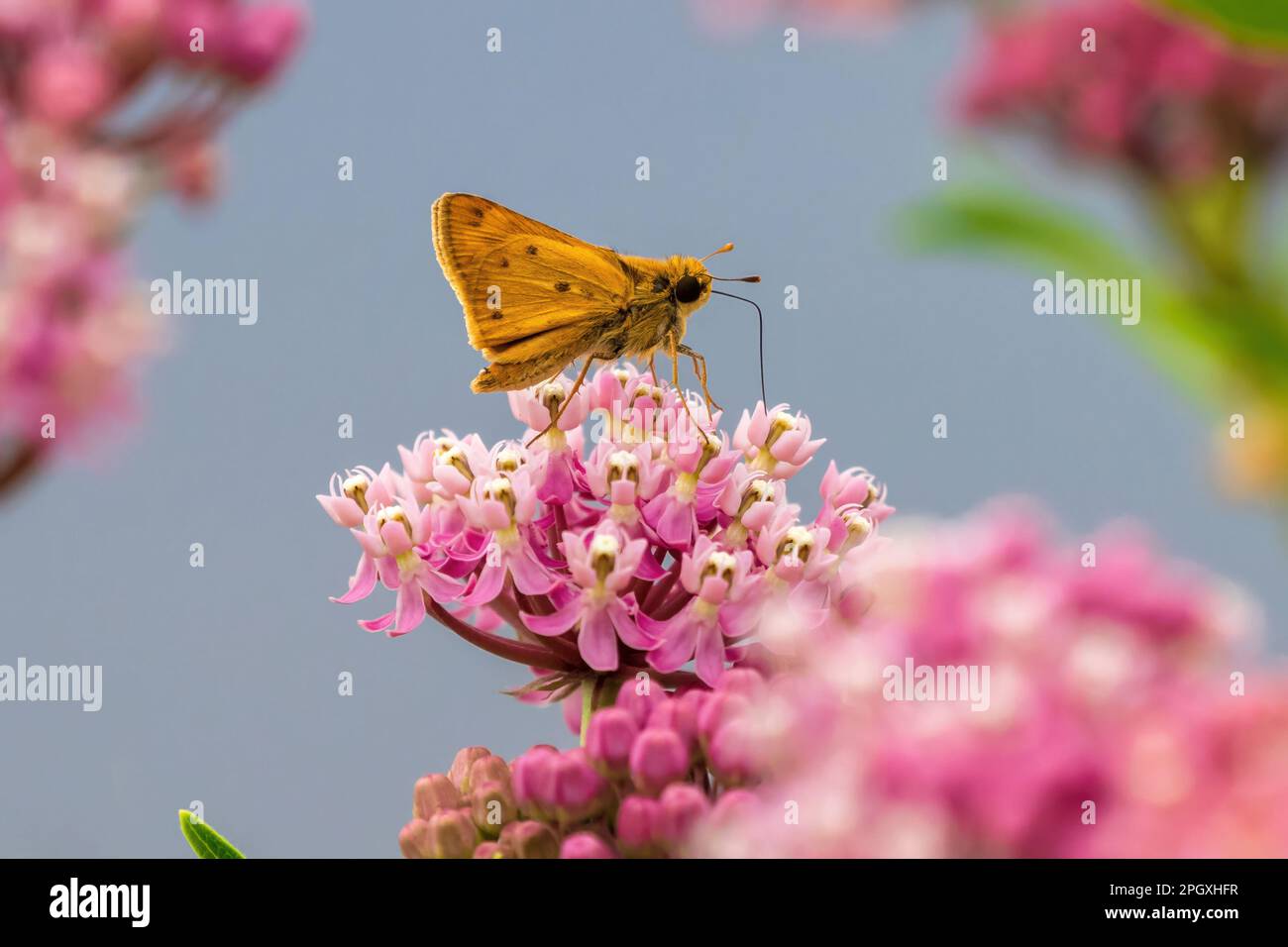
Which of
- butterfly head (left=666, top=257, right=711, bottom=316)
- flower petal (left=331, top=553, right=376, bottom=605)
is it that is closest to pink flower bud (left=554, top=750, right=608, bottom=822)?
flower petal (left=331, top=553, right=376, bottom=605)

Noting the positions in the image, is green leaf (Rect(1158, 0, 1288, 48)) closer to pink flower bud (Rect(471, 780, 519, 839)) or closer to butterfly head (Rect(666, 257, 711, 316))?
butterfly head (Rect(666, 257, 711, 316))

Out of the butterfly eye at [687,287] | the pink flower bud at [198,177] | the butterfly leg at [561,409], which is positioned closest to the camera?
the butterfly leg at [561,409]

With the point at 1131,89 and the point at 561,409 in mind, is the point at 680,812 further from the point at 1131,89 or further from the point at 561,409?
the point at 1131,89

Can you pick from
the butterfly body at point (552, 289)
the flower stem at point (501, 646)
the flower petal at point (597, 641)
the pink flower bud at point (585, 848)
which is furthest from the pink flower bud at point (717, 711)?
the butterfly body at point (552, 289)

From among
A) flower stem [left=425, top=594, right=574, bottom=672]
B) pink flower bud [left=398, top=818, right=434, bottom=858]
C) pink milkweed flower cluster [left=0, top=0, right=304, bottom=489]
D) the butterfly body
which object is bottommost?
pink flower bud [left=398, top=818, right=434, bottom=858]

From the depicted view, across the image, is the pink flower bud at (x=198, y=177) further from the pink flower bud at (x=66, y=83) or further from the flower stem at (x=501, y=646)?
the flower stem at (x=501, y=646)

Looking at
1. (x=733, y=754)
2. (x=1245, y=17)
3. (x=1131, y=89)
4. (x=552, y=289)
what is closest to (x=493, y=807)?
(x=733, y=754)
